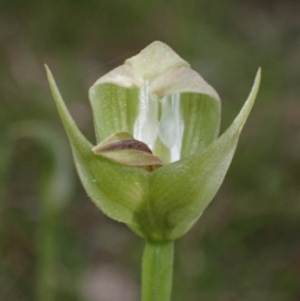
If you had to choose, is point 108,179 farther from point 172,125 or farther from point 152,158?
point 172,125

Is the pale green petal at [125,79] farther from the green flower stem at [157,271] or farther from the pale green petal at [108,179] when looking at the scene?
the green flower stem at [157,271]

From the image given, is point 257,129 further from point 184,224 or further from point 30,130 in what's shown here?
point 184,224

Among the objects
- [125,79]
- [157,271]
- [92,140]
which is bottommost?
[92,140]

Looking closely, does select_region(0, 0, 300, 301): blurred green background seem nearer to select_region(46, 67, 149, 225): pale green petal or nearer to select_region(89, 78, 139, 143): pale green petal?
select_region(89, 78, 139, 143): pale green petal

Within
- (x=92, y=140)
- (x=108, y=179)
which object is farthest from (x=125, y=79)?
(x=92, y=140)

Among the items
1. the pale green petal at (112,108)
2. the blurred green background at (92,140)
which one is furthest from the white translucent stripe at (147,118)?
the blurred green background at (92,140)

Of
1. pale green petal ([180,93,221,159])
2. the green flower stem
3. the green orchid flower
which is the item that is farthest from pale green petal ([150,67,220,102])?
the green flower stem
